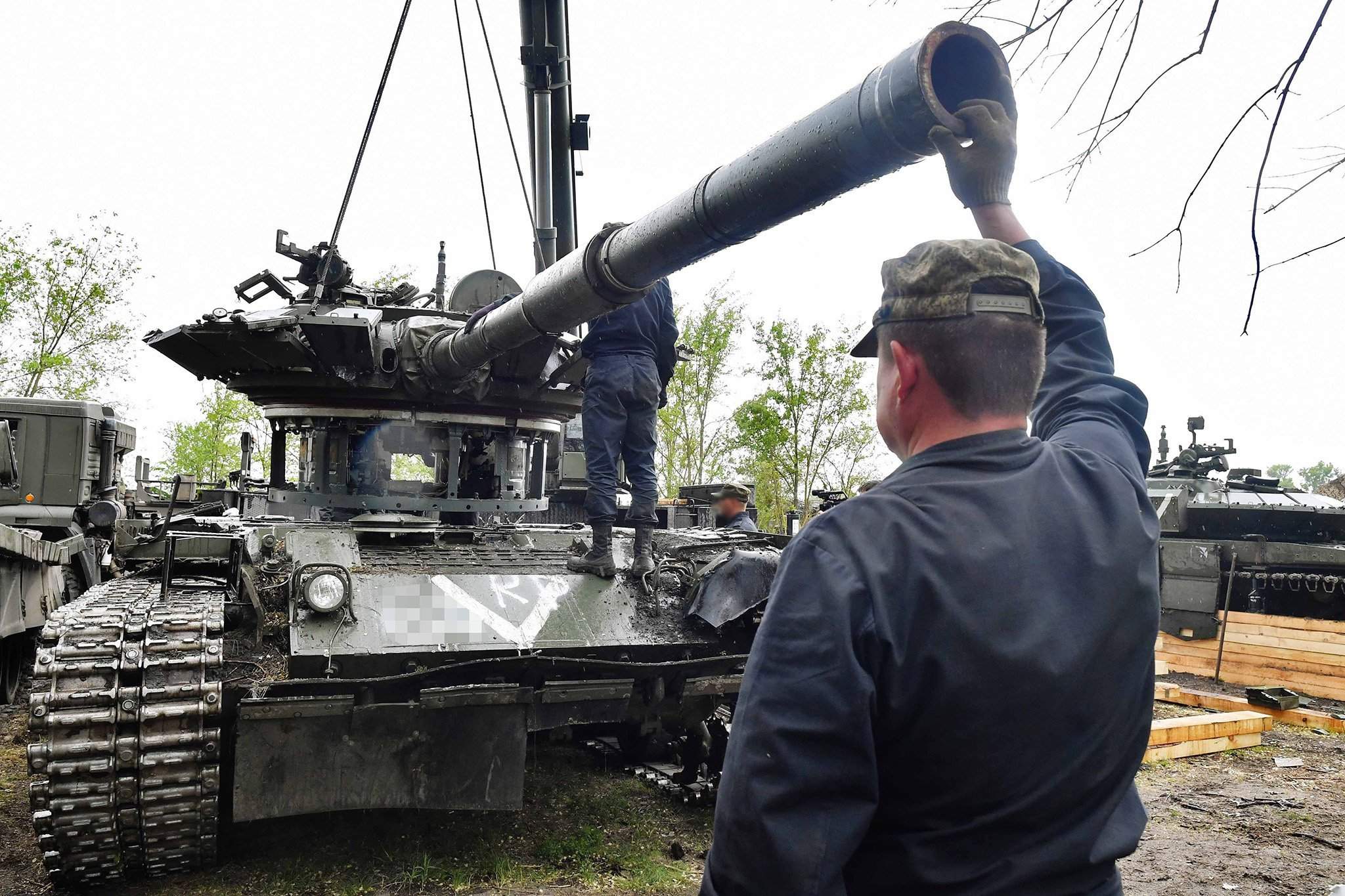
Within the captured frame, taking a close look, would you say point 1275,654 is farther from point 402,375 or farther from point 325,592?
point 325,592

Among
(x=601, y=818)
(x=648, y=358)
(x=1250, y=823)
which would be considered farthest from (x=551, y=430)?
(x=1250, y=823)

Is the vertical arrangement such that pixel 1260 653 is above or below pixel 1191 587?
below

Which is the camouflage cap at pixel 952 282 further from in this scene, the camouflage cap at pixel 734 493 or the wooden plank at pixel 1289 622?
the wooden plank at pixel 1289 622

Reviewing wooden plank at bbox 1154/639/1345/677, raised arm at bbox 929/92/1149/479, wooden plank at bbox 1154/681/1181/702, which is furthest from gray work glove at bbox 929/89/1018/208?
wooden plank at bbox 1154/639/1345/677

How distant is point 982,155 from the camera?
6.41 feet

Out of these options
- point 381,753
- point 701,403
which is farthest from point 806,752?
point 701,403

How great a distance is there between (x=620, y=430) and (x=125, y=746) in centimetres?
279

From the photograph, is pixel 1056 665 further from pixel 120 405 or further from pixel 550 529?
pixel 120 405

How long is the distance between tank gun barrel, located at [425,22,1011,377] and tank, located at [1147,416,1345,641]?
948 cm

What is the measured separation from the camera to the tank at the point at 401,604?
13.2 feet

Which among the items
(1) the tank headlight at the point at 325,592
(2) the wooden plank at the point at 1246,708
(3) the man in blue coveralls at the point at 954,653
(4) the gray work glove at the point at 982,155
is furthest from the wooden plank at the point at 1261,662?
(3) the man in blue coveralls at the point at 954,653

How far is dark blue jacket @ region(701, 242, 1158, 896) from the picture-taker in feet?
4.47

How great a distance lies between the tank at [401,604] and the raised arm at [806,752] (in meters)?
1.39

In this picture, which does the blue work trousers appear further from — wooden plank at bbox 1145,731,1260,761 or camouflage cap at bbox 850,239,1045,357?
wooden plank at bbox 1145,731,1260,761
